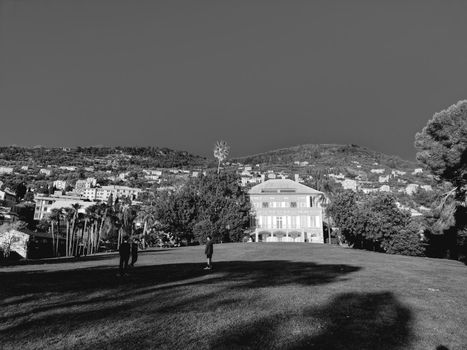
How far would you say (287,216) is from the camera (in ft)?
213

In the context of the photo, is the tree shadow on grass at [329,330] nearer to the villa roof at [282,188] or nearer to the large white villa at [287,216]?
the large white villa at [287,216]

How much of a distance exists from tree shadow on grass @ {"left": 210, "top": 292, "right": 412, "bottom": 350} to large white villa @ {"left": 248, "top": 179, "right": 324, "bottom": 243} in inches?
2162

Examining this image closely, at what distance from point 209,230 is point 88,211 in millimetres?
20178

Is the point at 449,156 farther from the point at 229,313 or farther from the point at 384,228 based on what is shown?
the point at 229,313

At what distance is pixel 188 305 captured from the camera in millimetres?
9555

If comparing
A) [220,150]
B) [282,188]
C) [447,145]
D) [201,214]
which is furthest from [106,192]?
[447,145]

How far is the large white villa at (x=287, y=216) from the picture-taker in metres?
64.0

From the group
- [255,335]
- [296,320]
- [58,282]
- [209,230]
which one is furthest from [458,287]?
[209,230]

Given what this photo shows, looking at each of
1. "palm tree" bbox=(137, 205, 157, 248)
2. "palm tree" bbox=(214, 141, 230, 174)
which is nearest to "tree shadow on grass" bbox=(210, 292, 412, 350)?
"palm tree" bbox=(137, 205, 157, 248)

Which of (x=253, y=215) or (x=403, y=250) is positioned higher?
(x=253, y=215)

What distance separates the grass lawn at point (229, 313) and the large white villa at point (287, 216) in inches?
1972

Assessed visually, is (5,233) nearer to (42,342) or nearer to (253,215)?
(253,215)

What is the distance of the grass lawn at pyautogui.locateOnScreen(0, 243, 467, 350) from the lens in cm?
694

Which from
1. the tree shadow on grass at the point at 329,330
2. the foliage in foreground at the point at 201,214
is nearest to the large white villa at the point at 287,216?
the foliage in foreground at the point at 201,214
